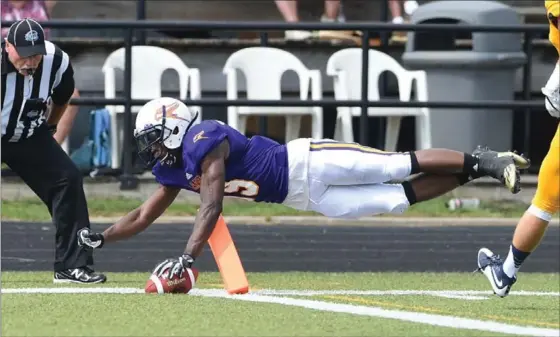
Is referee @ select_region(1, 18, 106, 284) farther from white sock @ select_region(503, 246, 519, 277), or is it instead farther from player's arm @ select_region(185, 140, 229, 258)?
white sock @ select_region(503, 246, 519, 277)

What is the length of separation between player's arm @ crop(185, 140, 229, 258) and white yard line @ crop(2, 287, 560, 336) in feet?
0.93

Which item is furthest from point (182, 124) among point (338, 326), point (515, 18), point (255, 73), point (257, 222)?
point (515, 18)

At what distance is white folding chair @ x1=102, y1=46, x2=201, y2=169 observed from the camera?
13.6 metres

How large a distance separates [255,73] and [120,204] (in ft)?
5.72

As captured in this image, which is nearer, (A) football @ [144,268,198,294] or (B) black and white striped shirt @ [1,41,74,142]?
(A) football @ [144,268,198,294]

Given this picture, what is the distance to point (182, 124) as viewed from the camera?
8344mm

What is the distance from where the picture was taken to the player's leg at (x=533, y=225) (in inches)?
291

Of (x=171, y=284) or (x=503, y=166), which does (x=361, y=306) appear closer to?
(x=171, y=284)

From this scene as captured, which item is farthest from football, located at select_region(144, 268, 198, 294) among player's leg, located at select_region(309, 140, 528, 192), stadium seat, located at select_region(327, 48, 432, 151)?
stadium seat, located at select_region(327, 48, 432, 151)

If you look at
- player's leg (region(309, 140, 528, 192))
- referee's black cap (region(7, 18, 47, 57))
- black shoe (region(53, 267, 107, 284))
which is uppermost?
referee's black cap (region(7, 18, 47, 57))

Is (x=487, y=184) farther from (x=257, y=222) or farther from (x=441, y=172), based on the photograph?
(x=441, y=172)

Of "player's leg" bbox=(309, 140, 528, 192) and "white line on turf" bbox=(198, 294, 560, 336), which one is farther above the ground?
"player's leg" bbox=(309, 140, 528, 192)

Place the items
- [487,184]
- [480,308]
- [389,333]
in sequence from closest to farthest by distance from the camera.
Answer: [389,333]
[480,308]
[487,184]

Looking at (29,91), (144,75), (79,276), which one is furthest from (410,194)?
(144,75)
